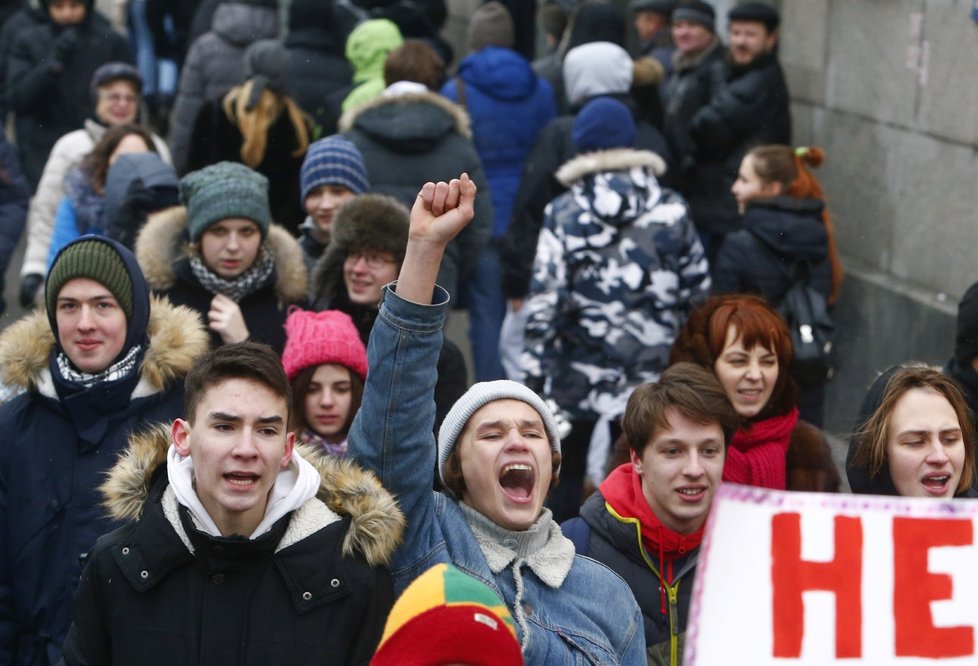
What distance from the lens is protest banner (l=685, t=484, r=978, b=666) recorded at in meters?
3.35

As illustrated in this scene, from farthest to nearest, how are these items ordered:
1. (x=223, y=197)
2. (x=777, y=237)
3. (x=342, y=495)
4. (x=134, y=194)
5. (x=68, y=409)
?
(x=134, y=194) < (x=777, y=237) < (x=223, y=197) < (x=68, y=409) < (x=342, y=495)

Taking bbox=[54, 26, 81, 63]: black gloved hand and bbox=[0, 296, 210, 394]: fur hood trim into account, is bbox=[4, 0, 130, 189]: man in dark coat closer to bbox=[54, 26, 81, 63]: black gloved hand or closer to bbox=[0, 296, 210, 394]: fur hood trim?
bbox=[54, 26, 81, 63]: black gloved hand

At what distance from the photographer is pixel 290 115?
29.9ft

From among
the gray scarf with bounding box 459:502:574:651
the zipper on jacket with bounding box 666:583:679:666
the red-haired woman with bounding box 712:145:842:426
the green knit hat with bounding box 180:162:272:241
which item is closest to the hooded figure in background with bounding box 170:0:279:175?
the green knit hat with bounding box 180:162:272:241

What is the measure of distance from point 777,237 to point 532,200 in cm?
236

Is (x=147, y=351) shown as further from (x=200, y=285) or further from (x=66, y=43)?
(x=66, y=43)

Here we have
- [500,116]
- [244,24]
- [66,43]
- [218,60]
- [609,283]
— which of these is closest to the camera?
[609,283]

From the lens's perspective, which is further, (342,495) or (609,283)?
(609,283)

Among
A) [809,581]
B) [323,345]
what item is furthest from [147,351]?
[809,581]

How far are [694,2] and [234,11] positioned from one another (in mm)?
3029

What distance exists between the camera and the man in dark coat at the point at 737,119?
32.3 ft

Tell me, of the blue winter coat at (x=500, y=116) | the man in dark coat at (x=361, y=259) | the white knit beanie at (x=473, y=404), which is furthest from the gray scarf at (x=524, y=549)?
the blue winter coat at (x=500, y=116)

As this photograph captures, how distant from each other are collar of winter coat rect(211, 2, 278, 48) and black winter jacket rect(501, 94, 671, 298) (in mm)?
2730

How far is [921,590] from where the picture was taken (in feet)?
11.4
